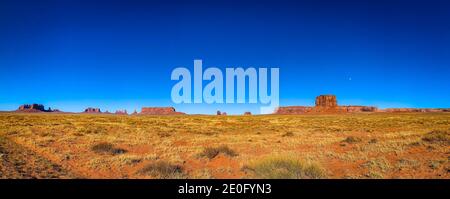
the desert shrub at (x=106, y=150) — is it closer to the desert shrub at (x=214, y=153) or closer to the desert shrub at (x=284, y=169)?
the desert shrub at (x=214, y=153)

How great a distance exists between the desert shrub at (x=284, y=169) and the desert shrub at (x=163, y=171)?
241cm

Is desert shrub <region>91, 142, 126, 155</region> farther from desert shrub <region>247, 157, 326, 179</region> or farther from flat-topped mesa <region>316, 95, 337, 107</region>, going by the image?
flat-topped mesa <region>316, 95, 337, 107</region>

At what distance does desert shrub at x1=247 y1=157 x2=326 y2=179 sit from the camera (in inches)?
393

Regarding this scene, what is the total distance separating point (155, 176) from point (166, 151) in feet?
19.5

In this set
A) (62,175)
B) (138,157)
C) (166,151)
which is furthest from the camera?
(166,151)

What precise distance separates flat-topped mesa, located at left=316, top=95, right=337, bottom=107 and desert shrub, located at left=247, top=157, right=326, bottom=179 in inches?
6913

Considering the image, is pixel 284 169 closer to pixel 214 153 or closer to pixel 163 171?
pixel 163 171

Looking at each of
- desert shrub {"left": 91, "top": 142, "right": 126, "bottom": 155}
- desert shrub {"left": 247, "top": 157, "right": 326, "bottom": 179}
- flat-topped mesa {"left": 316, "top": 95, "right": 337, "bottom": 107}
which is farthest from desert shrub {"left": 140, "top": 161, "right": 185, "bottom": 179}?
flat-topped mesa {"left": 316, "top": 95, "right": 337, "bottom": 107}

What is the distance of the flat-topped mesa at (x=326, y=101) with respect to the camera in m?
179
